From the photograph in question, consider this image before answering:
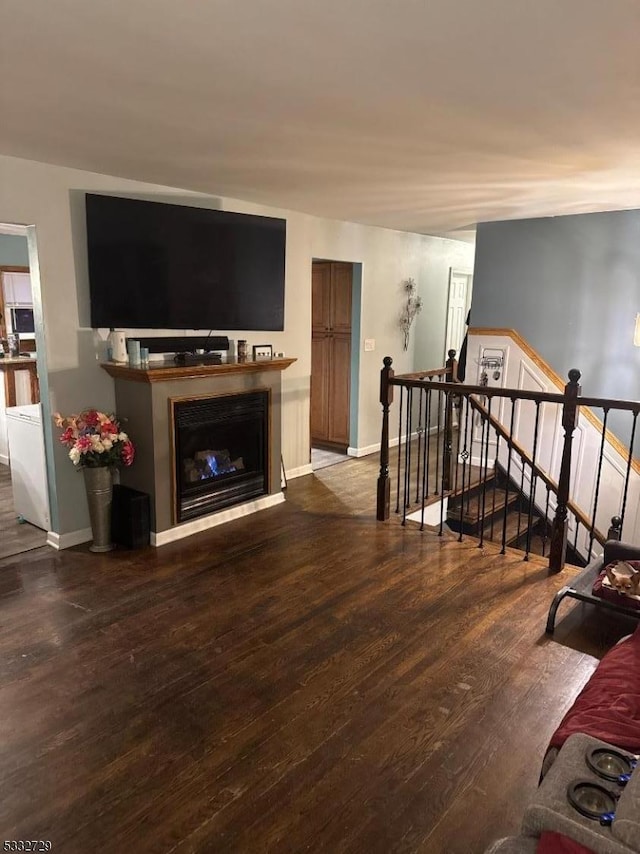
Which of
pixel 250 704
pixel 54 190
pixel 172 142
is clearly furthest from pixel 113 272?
pixel 250 704

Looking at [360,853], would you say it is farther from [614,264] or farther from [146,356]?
[614,264]

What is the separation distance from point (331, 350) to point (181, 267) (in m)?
2.49

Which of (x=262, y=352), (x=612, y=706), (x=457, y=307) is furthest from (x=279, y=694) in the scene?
(x=457, y=307)

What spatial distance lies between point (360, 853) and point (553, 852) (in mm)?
728

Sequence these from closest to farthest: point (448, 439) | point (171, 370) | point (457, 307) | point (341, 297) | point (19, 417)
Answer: point (171, 370), point (19, 417), point (448, 439), point (341, 297), point (457, 307)

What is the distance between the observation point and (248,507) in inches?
180

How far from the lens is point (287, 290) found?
16.7 feet

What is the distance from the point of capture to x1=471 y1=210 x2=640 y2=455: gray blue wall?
16.2ft

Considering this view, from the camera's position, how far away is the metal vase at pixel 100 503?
3.70 m

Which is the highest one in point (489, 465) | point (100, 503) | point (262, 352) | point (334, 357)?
point (262, 352)

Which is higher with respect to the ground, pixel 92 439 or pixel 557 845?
pixel 92 439

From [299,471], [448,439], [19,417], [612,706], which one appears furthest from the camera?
[299,471]

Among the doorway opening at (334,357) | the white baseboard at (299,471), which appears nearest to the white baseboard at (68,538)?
the white baseboard at (299,471)

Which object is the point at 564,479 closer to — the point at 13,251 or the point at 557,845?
the point at 557,845
